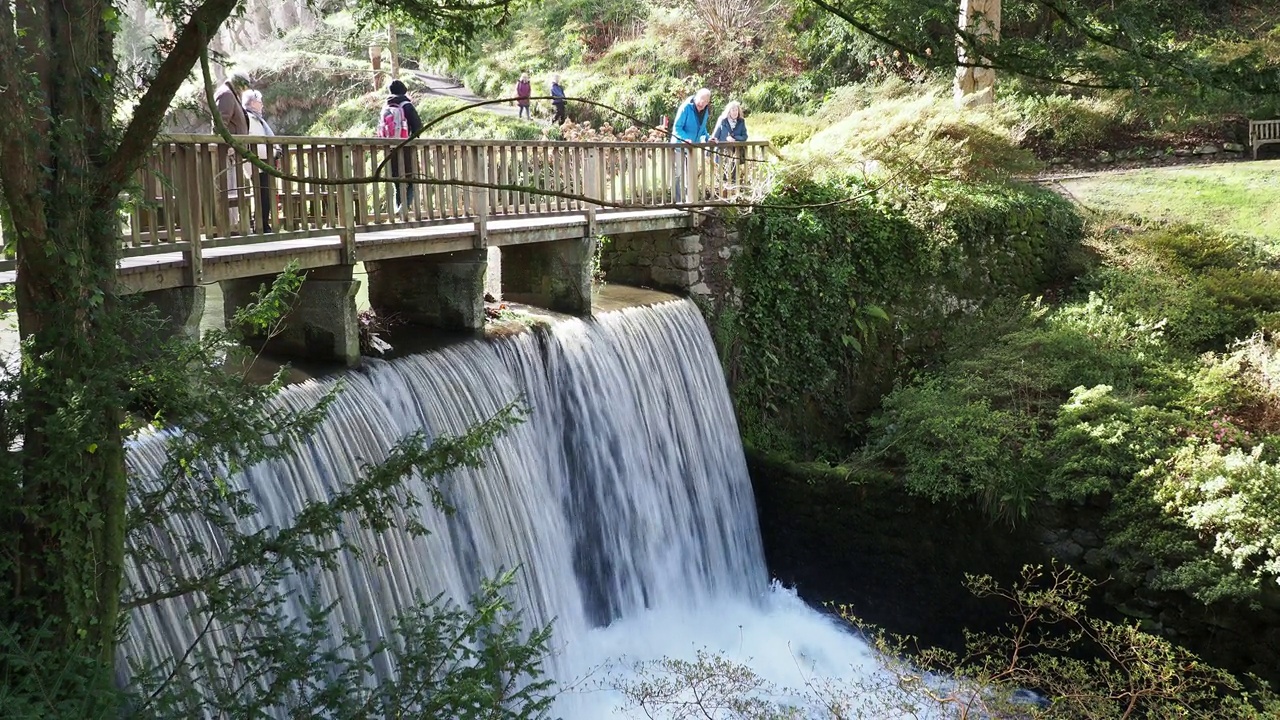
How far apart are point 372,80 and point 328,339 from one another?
76.3ft

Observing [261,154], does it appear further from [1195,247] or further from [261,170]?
[1195,247]

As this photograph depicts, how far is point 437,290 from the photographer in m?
10.2

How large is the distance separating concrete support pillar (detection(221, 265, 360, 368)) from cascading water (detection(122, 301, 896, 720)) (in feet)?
1.02

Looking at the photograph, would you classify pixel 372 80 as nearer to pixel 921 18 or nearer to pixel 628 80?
pixel 628 80

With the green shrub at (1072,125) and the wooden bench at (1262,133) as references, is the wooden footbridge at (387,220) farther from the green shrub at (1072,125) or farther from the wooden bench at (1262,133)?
the wooden bench at (1262,133)

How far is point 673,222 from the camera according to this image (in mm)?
12859

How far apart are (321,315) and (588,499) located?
3.36 metres

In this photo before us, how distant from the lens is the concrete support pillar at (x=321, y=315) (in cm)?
861

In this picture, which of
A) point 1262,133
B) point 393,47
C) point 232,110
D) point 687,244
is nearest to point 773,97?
point 393,47

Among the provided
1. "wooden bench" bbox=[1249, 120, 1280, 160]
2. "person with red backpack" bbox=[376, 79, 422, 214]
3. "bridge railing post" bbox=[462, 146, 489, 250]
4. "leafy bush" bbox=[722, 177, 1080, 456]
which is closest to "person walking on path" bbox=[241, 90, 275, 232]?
"person with red backpack" bbox=[376, 79, 422, 214]

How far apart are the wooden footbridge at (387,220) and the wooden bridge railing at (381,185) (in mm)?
16

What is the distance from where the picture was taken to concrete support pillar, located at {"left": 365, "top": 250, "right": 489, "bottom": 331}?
9.99m

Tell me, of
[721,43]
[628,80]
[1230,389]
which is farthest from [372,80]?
[1230,389]

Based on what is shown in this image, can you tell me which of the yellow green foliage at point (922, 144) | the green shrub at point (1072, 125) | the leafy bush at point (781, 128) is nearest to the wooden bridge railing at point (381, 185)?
the yellow green foliage at point (922, 144)
